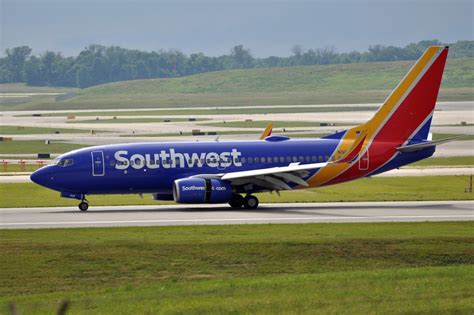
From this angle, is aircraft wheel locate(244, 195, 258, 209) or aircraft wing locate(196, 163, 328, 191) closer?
aircraft wing locate(196, 163, 328, 191)

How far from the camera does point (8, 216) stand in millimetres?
44000

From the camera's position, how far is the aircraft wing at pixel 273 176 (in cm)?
4603

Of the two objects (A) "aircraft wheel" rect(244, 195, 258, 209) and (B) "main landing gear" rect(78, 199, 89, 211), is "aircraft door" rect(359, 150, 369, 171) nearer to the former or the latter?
(A) "aircraft wheel" rect(244, 195, 258, 209)

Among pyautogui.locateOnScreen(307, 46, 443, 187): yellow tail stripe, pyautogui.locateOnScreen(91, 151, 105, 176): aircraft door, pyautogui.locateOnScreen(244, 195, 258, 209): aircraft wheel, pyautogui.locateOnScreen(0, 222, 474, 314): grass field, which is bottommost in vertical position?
pyautogui.locateOnScreen(244, 195, 258, 209): aircraft wheel

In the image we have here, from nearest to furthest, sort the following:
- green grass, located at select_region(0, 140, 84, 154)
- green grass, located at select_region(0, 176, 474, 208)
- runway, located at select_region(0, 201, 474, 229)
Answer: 1. runway, located at select_region(0, 201, 474, 229)
2. green grass, located at select_region(0, 176, 474, 208)
3. green grass, located at select_region(0, 140, 84, 154)

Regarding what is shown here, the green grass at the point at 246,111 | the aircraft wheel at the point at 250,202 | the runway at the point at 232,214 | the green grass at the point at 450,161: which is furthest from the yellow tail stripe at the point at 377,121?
the green grass at the point at 246,111

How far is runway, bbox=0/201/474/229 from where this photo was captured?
40938 millimetres

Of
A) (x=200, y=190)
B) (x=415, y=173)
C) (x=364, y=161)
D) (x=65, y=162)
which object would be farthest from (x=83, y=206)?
(x=415, y=173)

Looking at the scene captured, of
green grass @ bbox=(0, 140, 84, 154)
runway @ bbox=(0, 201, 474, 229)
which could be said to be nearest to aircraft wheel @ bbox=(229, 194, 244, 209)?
runway @ bbox=(0, 201, 474, 229)

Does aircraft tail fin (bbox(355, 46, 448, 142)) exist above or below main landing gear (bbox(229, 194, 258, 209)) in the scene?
above

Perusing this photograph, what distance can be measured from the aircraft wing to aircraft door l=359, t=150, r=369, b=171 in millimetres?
1792

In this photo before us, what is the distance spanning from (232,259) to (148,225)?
9494mm

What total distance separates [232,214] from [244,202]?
3037 millimetres

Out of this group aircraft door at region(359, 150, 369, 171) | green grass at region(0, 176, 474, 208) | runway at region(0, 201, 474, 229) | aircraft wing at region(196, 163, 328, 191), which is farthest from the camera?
green grass at region(0, 176, 474, 208)
